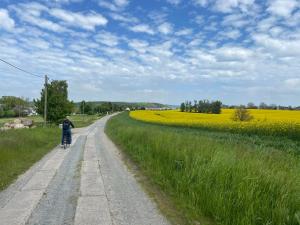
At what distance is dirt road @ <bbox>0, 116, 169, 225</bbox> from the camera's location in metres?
6.45

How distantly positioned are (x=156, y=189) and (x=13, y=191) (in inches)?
138

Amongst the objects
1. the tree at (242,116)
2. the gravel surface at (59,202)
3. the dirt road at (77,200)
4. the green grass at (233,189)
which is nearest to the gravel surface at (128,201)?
the dirt road at (77,200)

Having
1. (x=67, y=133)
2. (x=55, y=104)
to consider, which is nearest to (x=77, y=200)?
(x=67, y=133)

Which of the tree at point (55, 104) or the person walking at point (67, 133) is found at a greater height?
the tree at point (55, 104)

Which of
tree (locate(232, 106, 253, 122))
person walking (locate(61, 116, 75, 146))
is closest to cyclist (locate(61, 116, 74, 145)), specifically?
person walking (locate(61, 116, 75, 146))

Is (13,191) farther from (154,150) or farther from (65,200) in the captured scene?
(154,150)

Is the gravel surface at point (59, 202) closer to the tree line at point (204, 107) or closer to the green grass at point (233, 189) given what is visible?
the green grass at point (233, 189)

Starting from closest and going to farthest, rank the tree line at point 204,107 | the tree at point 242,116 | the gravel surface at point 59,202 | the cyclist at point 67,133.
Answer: the gravel surface at point 59,202 < the cyclist at point 67,133 < the tree at point 242,116 < the tree line at point 204,107

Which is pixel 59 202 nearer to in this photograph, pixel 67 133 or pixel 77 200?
pixel 77 200

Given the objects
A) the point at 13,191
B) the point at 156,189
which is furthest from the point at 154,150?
the point at 13,191

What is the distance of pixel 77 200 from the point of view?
7871 millimetres

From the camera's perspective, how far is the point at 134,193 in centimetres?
860

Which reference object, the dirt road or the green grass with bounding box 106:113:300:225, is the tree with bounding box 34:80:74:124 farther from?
the green grass with bounding box 106:113:300:225

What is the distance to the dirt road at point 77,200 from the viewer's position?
254 inches
